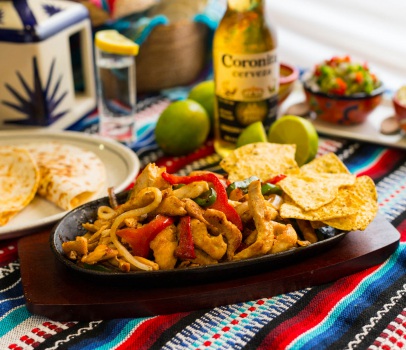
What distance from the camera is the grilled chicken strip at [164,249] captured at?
56.5 inches

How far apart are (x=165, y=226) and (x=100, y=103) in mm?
1167

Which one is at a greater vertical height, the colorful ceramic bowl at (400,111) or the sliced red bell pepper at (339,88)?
the sliced red bell pepper at (339,88)

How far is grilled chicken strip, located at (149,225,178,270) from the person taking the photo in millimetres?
1435

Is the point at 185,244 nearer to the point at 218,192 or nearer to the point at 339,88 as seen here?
the point at 218,192

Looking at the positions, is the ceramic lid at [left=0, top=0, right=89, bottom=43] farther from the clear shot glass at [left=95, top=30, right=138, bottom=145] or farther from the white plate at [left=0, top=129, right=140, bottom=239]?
the white plate at [left=0, top=129, right=140, bottom=239]

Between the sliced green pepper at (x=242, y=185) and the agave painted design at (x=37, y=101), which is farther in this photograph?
the agave painted design at (x=37, y=101)

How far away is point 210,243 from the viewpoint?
4.73 ft

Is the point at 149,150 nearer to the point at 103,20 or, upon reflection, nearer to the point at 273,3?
the point at 103,20

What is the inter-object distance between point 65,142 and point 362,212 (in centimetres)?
112

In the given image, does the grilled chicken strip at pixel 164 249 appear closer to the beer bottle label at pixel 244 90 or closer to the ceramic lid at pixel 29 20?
the beer bottle label at pixel 244 90

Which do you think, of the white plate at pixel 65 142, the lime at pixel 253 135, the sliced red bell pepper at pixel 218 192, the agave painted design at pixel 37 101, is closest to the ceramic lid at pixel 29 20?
the agave painted design at pixel 37 101

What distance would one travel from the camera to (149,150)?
2.41 meters

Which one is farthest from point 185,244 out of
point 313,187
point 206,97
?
point 206,97

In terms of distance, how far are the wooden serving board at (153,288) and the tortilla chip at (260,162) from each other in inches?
12.7
